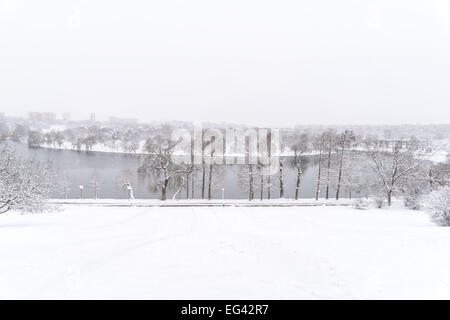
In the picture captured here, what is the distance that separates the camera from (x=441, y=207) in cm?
1739

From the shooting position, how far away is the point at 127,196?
4481cm

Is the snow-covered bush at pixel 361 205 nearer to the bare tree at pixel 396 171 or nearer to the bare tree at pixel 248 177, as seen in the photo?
the bare tree at pixel 396 171

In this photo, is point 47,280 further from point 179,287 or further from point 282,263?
point 282,263

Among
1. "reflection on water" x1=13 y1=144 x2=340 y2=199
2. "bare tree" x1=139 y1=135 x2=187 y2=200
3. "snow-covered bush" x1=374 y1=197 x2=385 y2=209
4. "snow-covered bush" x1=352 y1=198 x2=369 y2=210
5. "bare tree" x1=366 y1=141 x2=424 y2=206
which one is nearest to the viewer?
"snow-covered bush" x1=352 y1=198 x2=369 y2=210

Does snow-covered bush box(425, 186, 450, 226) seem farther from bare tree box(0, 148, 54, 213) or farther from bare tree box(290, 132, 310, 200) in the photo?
bare tree box(0, 148, 54, 213)

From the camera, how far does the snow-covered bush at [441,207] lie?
16.9 metres

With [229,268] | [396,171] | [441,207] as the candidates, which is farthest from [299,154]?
[229,268]

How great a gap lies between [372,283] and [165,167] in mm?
31193

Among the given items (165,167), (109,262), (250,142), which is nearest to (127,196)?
(165,167)

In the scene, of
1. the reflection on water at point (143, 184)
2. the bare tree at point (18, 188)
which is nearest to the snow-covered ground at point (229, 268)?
the bare tree at point (18, 188)

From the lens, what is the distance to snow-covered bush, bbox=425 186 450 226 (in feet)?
55.4

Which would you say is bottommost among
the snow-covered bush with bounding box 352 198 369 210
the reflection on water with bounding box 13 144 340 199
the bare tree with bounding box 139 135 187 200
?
the reflection on water with bounding box 13 144 340 199

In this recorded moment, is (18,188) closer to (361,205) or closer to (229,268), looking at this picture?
(229,268)

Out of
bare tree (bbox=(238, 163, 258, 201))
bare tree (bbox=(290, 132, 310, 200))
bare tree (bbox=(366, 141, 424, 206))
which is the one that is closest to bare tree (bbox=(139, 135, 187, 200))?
bare tree (bbox=(238, 163, 258, 201))
